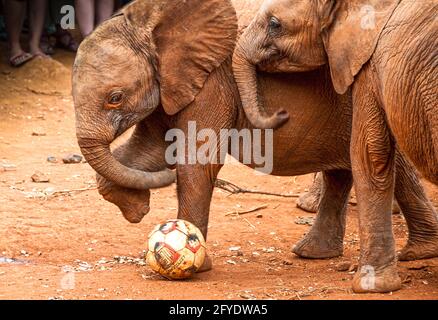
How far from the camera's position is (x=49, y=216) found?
322 inches

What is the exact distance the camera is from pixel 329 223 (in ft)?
23.9

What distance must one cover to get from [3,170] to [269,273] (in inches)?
149

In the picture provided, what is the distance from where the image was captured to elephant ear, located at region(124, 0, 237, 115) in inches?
256

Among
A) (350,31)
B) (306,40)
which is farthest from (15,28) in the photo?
(350,31)

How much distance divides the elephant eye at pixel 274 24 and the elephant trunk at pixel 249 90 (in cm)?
18

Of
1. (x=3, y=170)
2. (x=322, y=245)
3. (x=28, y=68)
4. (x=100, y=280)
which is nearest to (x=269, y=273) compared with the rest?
(x=322, y=245)

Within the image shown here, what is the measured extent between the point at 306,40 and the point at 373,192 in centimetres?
95

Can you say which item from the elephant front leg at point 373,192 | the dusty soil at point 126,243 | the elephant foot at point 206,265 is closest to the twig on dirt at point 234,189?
the dusty soil at point 126,243

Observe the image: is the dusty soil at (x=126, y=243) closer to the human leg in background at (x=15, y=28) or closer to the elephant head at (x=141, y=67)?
the elephant head at (x=141, y=67)

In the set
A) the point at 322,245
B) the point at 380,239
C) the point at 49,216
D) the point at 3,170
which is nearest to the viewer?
the point at 380,239

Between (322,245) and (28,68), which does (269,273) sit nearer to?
(322,245)

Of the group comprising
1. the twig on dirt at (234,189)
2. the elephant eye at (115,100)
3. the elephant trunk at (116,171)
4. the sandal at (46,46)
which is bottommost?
the twig on dirt at (234,189)

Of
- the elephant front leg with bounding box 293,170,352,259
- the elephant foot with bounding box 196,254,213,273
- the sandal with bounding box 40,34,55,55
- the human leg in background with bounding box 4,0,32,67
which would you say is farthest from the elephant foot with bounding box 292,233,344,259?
the sandal with bounding box 40,34,55,55

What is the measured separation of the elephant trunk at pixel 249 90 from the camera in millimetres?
6426
